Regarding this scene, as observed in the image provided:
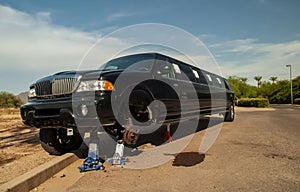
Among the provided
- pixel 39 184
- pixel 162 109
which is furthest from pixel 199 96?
pixel 39 184

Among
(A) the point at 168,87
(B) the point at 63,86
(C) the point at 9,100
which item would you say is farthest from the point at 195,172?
(C) the point at 9,100

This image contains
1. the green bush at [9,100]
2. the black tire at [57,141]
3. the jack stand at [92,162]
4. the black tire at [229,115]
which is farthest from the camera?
the green bush at [9,100]

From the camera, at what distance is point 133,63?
19.3ft

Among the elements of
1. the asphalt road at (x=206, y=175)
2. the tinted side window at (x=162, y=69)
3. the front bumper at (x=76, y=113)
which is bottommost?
the asphalt road at (x=206, y=175)

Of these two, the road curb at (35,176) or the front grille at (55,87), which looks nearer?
the road curb at (35,176)

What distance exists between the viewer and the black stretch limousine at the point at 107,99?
171 inches

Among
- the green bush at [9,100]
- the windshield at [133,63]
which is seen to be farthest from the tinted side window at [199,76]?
the green bush at [9,100]

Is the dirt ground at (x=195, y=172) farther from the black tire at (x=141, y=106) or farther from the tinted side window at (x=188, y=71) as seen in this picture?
the tinted side window at (x=188, y=71)

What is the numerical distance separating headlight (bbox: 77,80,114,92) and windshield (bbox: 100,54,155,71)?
4.06 feet

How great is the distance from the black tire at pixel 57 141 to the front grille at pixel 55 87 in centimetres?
91

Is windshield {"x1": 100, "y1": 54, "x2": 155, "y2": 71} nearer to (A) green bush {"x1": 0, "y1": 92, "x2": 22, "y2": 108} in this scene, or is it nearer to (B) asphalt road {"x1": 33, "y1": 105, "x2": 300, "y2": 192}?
(B) asphalt road {"x1": 33, "y1": 105, "x2": 300, "y2": 192}

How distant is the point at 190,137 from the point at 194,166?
323 cm

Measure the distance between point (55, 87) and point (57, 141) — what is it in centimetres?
141

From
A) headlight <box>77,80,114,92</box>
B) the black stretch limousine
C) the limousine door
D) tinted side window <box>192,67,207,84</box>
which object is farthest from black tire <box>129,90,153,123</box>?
tinted side window <box>192,67,207,84</box>
